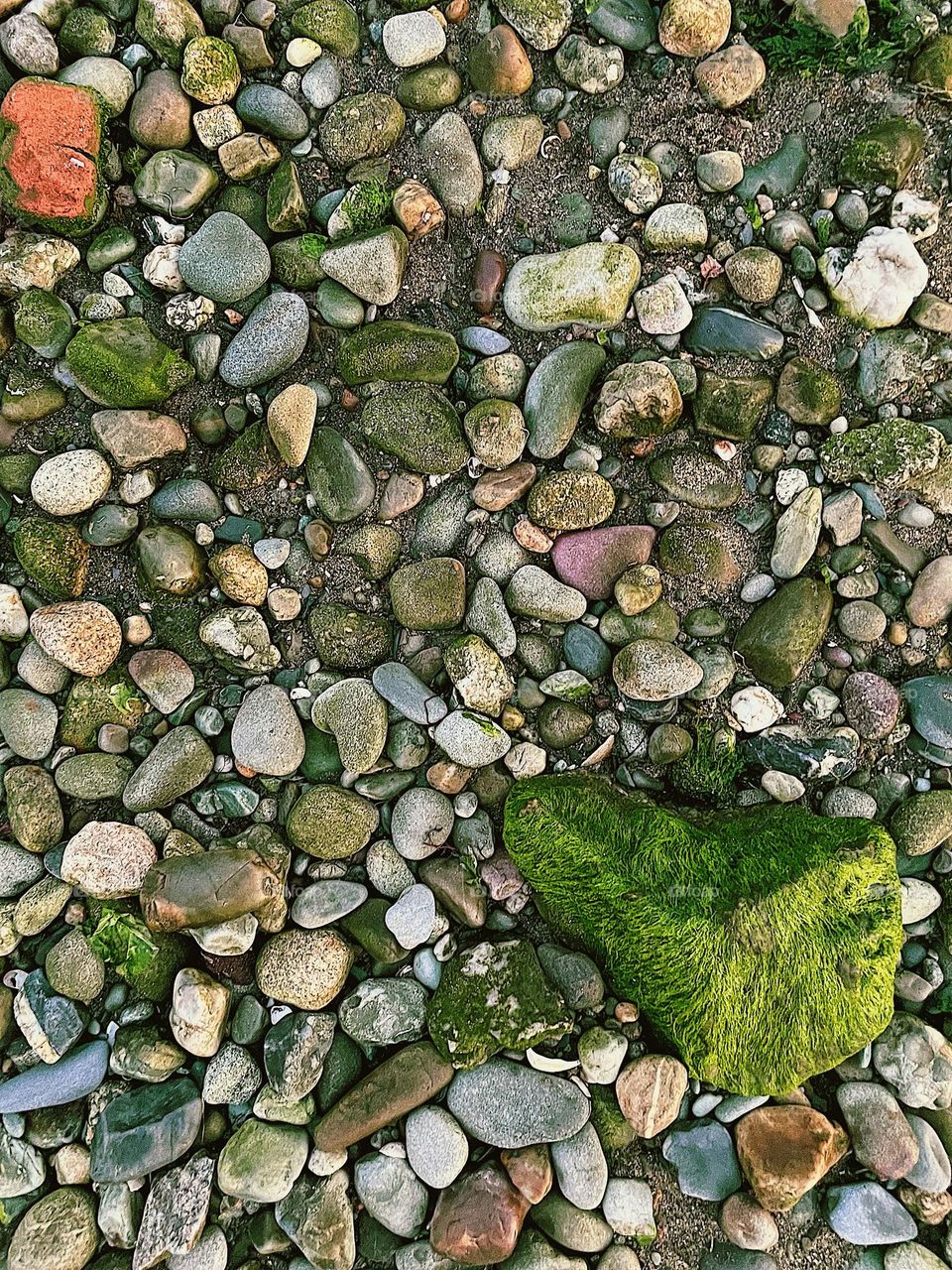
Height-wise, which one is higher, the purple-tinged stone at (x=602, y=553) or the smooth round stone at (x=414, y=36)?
the smooth round stone at (x=414, y=36)

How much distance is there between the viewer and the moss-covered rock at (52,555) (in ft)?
7.60

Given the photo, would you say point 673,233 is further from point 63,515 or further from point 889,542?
point 63,515

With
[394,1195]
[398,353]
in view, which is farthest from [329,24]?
[394,1195]

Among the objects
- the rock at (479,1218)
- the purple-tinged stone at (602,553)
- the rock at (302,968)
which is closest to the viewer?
the rock at (479,1218)

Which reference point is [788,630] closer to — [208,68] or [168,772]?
[168,772]

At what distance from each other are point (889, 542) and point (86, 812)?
103 inches

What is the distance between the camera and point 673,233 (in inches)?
92.5

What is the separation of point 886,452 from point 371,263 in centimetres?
165

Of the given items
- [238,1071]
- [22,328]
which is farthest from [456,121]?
[238,1071]

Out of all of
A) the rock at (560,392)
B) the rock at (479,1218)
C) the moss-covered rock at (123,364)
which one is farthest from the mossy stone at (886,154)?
the rock at (479,1218)

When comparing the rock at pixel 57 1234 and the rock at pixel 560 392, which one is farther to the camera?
the rock at pixel 560 392

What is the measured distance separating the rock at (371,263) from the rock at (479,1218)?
262 centimetres

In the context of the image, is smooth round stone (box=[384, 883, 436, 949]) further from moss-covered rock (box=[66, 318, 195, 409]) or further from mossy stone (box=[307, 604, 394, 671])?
moss-covered rock (box=[66, 318, 195, 409])

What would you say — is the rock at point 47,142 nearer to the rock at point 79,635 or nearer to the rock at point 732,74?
the rock at point 79,635
